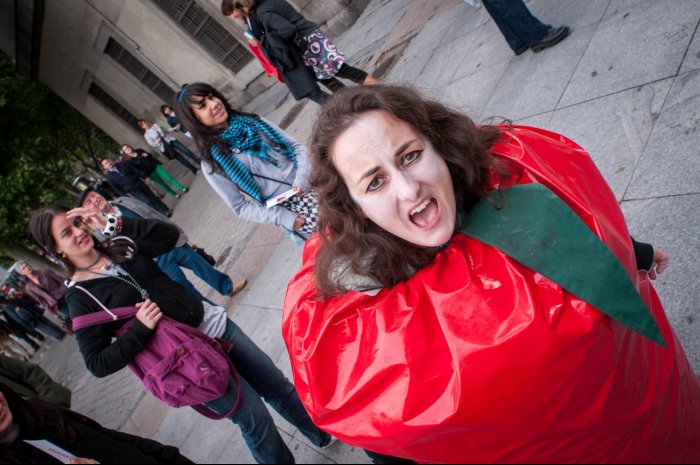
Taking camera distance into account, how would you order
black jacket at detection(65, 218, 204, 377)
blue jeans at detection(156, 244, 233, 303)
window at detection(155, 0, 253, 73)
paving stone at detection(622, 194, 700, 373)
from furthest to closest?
window at detection(155, 0, 253, 73) < blue jeans at detection(156, 244, 233, 303) < black jacket at detection(65, 218, 204, 377) < paving stone at detection(622, 194, 700, 373)

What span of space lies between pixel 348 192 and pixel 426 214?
1.06 ft

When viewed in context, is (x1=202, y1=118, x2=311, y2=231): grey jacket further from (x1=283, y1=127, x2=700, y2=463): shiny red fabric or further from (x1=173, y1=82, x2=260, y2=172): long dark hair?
(x1=283, y1=127, x2=700, y2=463): shiny red fabric

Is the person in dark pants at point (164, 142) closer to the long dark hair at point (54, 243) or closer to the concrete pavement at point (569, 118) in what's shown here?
the concrete pavement at point (569, 118)

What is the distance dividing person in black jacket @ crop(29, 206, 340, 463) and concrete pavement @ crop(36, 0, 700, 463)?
22.6 inches

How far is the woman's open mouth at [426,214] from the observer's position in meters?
1.50

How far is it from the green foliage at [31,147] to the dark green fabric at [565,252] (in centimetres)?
1210

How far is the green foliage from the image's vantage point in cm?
1228

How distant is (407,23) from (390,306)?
7795 mm

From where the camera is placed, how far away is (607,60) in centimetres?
368

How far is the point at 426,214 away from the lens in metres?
1.52

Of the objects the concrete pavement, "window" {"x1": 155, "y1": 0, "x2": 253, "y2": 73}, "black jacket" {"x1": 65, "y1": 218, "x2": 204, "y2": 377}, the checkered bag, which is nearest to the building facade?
"window" {"x1": 155, "y1": 0, "x2": 253, "y2": 73}

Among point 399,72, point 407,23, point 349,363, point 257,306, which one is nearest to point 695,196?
point 349,363

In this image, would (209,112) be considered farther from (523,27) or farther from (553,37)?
(553,37)

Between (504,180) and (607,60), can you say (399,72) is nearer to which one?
(607,60)
